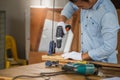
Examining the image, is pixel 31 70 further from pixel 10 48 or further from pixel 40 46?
pixel 10 48

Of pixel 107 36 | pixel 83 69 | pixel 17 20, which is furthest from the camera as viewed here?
pixel 17 20

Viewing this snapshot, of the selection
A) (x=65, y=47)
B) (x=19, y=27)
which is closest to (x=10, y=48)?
(x=19, y=27)

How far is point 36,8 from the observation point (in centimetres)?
327

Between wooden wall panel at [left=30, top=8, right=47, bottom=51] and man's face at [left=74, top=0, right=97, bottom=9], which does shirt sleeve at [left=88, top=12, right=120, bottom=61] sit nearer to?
man's face at [left=74, top=0, right=97, bottom=9]

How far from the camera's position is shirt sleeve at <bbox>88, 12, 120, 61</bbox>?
174cm

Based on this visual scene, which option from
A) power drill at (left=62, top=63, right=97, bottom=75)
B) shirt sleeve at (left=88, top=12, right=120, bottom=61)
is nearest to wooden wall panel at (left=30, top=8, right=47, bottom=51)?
shirt sleeve at (left=88, top=12, right=120, bottom=61)

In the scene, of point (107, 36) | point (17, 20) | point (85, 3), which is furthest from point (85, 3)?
point (17, 20)

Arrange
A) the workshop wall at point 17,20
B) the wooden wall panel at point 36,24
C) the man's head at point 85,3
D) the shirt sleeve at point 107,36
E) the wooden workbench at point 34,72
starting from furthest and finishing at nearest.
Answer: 1. the workshop wall at point 17,20
2. the wooden wall panel at point 36,24
3. the man's head at point 85,3
4. the shirt sleeve at point 107,36
5. the wooden workbench at point 34,72

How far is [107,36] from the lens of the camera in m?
1.74

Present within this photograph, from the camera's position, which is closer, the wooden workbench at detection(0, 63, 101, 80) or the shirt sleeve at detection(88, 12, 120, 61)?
the wooden workbench at detection(0, 63, 101, 80)

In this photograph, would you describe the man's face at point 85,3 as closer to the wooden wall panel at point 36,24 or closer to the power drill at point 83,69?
the power drill at point 83,69

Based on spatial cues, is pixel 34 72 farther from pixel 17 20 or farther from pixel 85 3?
pixel 17 20

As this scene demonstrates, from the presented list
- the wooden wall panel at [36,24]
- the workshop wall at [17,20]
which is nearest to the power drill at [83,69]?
the wooden wall panel at [36,24]

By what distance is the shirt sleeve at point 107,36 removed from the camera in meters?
1.74
